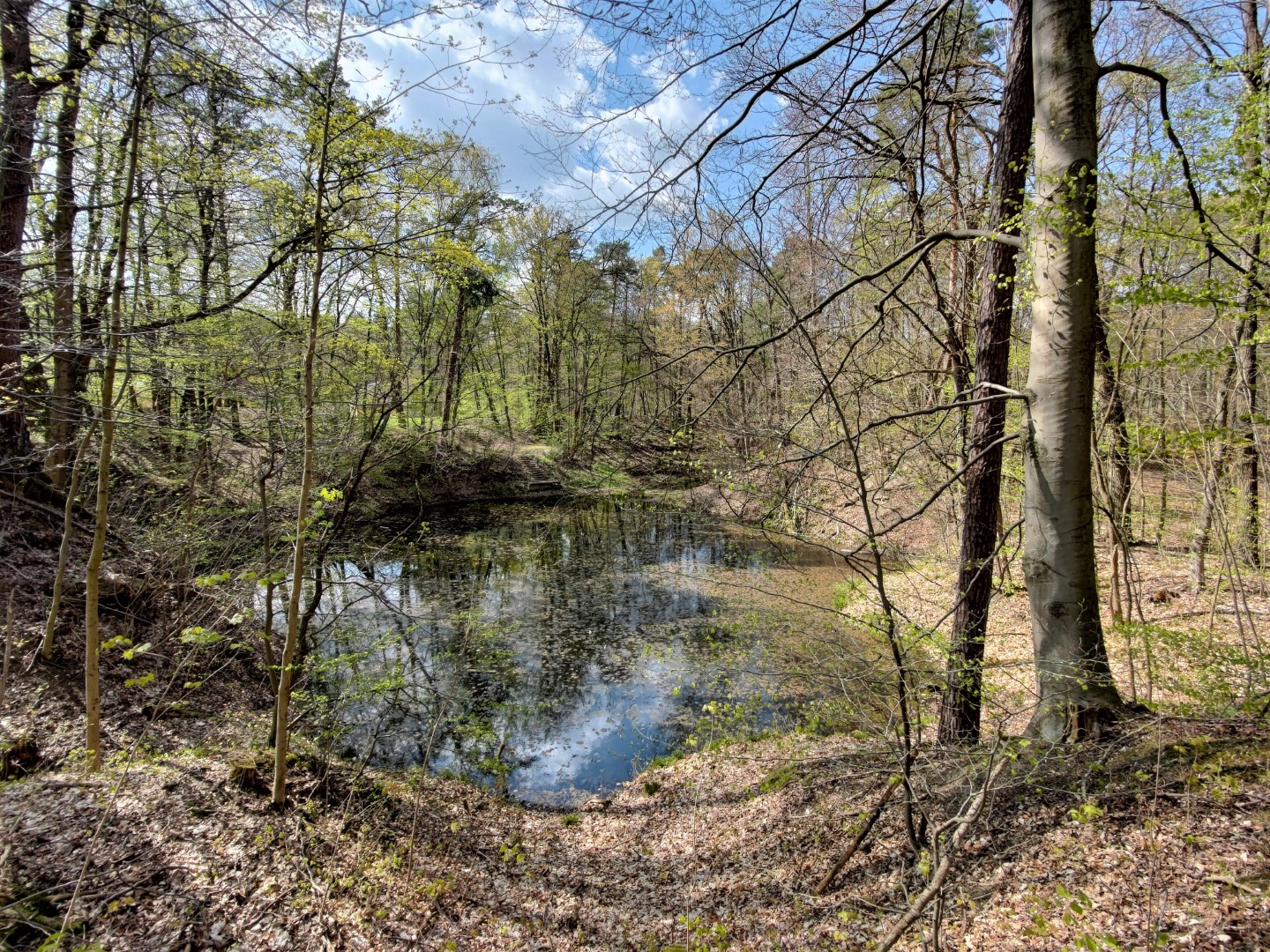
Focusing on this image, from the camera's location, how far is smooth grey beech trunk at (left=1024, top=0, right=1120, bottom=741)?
2643 mm

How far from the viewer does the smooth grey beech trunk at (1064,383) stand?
104 inches

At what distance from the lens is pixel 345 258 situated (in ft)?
17.6

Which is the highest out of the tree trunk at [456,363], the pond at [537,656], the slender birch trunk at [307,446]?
the tree trunk at [456,363]

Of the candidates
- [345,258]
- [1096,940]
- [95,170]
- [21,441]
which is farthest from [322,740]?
[1096,940]

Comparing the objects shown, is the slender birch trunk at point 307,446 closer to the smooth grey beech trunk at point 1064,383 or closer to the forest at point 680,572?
the forest at point 680,572

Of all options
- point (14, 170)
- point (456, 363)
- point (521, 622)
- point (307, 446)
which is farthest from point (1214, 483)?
point (456, 363)

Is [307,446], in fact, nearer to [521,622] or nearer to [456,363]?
[521,622]

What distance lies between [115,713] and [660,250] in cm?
617

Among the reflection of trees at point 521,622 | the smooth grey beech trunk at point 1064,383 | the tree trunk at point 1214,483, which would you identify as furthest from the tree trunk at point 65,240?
the tree trunk at point 1214,483

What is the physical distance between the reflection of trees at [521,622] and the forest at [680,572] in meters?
0.14

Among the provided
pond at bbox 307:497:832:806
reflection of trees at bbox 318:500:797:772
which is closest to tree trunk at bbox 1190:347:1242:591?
pond at bbox 307:497:832:806

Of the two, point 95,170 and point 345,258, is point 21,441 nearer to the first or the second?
point 95,170

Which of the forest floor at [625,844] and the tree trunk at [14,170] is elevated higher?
the tree trunk at [14,170]

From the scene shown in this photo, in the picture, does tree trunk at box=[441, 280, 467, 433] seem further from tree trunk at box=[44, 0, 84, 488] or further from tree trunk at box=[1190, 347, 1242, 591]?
tree trunk at box=[1190, 347, 1242, 591]
